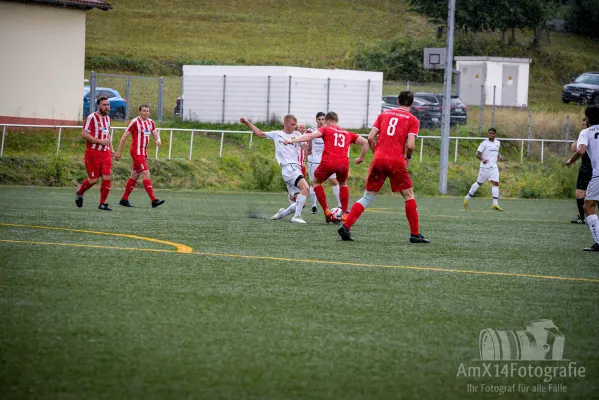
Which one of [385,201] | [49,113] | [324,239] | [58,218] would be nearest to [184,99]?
[49,113]

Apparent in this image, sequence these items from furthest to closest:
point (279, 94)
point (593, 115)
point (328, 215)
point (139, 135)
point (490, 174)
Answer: point (279, 94) < point (490, 174) < point (139, 135) < point (328, 215) < point (593, 115)

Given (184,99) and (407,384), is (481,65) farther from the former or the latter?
(407,384)

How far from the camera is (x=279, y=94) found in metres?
39.5

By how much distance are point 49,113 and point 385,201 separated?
13.9 m

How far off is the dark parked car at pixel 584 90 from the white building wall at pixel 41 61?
989 inches

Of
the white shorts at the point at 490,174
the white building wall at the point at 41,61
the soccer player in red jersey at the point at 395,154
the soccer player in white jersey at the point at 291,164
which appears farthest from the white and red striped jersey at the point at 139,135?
the white building wall at the point at 41,61

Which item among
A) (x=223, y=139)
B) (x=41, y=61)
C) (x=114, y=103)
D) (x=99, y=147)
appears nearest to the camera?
(x=99, y=147)

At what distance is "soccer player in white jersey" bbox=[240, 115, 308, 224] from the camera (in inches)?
635

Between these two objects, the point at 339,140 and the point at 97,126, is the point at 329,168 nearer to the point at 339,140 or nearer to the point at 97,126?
the point at 339,140

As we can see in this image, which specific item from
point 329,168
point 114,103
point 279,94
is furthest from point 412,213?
point 279,94

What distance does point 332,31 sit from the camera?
7175cm

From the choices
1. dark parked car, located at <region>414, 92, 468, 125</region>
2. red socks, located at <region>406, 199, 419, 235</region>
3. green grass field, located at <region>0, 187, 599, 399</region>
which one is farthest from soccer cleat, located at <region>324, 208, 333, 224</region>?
dark parked car, located at <region>414, 92, 468, 125</region>

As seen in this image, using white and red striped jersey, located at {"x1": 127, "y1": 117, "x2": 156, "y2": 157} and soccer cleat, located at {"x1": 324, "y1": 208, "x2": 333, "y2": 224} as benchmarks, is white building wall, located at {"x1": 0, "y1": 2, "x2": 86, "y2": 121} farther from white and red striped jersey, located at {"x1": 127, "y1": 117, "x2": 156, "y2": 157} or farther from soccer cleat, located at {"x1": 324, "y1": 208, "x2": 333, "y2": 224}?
soccer cleat, located at {"x1": 324, "y1": 208, "x2": 333, "y2": 224}

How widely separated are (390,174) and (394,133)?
52 centimetres
